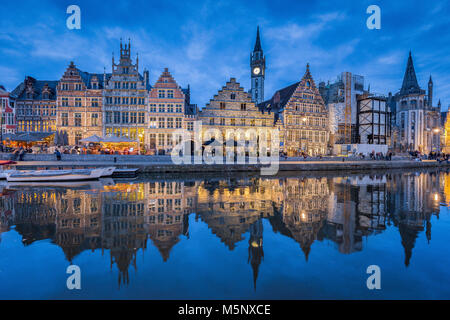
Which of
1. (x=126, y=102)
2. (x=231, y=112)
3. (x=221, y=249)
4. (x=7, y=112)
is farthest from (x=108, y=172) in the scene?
(x=7, y=112)

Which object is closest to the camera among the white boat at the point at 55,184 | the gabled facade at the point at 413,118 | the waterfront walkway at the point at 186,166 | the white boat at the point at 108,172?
the white boat at the point at 55,184

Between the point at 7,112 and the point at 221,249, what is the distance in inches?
1857

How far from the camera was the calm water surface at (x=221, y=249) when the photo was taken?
4.34 m

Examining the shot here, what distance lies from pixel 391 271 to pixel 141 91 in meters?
37.7

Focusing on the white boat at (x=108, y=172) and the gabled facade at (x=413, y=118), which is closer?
the white boat at (x=108, y=172)

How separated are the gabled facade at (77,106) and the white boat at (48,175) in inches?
817

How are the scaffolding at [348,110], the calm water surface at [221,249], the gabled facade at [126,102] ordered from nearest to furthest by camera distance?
the calm water surface at [221,249] < the gabled facade at [126,102] < the scaffolding at [348,110]

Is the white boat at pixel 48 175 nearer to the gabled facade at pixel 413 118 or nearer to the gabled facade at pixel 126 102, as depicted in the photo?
the gabled facade at pixel 126 102

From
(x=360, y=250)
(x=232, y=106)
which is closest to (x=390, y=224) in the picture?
(x=360, y=250)

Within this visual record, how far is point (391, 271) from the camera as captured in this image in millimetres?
4996

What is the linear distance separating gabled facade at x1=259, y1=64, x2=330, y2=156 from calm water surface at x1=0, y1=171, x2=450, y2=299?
30.8 meters

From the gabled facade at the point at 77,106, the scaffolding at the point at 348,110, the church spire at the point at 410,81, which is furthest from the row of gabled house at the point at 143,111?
the church spire at the point at 410,81

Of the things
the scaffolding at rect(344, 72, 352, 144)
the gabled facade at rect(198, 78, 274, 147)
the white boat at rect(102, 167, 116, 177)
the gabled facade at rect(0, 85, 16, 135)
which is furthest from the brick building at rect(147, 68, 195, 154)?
the scaffolding at rect(344, 72, 352, 144)

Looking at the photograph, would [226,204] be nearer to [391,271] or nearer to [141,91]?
[391,271]
